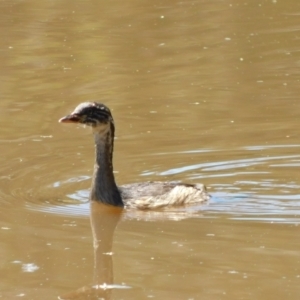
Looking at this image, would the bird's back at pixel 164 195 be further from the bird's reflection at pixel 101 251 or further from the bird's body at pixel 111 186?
the bird's reflection at pixel 101 251

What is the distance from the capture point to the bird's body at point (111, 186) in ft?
35.9

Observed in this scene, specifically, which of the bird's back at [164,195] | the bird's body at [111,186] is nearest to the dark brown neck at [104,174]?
the bird's body at [111,186]

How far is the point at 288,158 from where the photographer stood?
12.3m

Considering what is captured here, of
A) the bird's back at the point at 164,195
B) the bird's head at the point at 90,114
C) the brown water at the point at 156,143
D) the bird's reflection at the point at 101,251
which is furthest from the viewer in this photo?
the bird's head at the point at 90,114

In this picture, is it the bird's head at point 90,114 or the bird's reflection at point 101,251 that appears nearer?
the bird's reflection at point 101,251

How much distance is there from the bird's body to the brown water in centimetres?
20

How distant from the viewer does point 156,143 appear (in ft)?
43.2

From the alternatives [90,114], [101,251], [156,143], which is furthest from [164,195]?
[156,143]

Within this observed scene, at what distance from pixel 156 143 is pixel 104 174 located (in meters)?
1.92

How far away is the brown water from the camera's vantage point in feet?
28.3

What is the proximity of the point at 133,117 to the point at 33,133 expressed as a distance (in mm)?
1339

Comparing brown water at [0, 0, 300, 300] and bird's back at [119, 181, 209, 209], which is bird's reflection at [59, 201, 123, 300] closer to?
brown water at [0, 0, 300, 300]

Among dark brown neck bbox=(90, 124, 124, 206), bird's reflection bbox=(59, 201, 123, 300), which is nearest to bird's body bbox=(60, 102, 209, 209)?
dark brown neck bbox=(90, 124, 124, 206)

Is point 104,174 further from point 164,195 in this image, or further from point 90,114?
point 164,195
